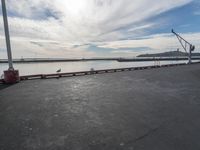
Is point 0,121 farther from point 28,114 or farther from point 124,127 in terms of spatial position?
point 124,127

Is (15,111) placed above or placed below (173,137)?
above

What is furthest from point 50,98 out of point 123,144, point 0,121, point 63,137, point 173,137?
point 173,137

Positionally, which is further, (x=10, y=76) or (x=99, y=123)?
(x=10, y=76)

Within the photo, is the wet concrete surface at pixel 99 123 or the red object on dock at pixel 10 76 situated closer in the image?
the wet concrete surface at pixel 99 123

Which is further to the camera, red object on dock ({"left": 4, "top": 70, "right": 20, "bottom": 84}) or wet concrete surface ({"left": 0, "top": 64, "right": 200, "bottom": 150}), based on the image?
red object on dock ({"left": 4, "top": 70, "right": 20, "bottom": 84})

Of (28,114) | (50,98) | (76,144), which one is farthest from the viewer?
(50,98)

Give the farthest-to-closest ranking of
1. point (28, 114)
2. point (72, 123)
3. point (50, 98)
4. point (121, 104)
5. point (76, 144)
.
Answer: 1. point (50, 98)
2. point (121, 104)
3. point (28, 114)
4. point (72, 123)
5. point (76, 144)

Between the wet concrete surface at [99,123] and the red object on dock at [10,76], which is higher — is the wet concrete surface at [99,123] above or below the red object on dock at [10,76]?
below

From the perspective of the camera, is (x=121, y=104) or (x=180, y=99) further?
(x=180, y=99)

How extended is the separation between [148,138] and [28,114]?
3.22m

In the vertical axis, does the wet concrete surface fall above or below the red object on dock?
below

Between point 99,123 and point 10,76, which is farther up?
point 10,76

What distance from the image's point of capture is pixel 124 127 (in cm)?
416

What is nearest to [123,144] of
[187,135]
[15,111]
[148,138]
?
[148,138]
